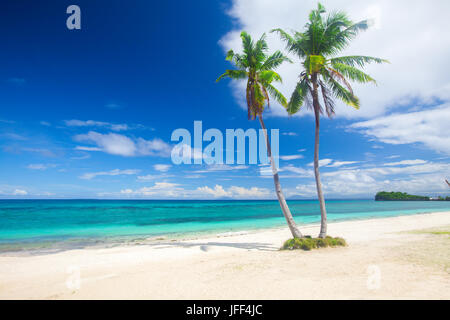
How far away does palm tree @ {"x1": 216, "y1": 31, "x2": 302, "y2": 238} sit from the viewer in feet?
32.2

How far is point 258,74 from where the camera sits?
10336 millimetres

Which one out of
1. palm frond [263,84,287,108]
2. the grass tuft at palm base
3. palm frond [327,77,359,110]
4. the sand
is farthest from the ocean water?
palm frond [327,77,359,110]

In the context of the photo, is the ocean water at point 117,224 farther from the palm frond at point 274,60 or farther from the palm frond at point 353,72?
the palm frond at point 353,72

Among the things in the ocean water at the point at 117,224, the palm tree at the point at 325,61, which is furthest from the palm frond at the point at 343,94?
the ocean water at the point at 117,224

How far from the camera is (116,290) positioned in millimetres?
4957

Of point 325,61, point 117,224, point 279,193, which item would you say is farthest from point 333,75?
point 117,224

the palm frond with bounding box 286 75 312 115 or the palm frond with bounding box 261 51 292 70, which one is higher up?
the palm frond with bounding box 261 51 292 70

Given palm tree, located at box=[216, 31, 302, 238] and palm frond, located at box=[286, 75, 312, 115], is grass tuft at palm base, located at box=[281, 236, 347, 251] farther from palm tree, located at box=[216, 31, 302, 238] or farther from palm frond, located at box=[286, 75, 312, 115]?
palm frond, located at box=[286, 75, 312, 115]

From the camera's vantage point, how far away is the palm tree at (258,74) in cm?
981

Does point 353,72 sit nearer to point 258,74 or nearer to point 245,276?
point 258,74
